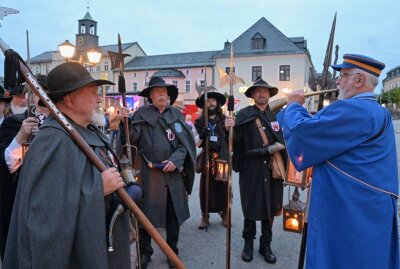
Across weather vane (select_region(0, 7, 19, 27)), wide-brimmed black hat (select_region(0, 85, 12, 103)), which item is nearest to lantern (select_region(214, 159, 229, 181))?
wide-brimmed black hat (select_region(0, 85, 12, 103))

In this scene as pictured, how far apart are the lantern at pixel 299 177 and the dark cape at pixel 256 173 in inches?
23.4

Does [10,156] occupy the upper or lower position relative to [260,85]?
lower

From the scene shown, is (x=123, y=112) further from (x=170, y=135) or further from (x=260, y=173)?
(x=260, y=173)

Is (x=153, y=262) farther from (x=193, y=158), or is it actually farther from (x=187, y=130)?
(x=187, y=130)

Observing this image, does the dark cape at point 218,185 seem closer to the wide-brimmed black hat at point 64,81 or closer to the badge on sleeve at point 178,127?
the badge on sleeve at point 178,127

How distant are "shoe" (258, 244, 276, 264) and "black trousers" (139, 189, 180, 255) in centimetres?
108

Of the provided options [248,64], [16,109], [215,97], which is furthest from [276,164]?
[248,64]

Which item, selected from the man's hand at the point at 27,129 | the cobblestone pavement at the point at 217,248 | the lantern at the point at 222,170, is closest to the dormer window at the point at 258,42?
the cobblestone pavement at the point at 217,248

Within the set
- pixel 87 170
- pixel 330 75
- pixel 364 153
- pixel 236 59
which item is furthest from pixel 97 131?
pixel 236 59

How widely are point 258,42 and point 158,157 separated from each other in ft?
128

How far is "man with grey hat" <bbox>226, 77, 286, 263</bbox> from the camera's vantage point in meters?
3.93

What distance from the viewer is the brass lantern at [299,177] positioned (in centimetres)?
321

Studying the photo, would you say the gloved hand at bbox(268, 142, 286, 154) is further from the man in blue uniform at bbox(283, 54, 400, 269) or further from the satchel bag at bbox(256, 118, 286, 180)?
the man in blue uniform at bbox(283, 54, 400, 269)

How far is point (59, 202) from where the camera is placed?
5.24 ft
